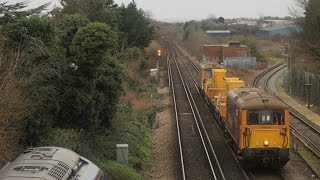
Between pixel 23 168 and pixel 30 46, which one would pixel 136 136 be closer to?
pixel 30 46

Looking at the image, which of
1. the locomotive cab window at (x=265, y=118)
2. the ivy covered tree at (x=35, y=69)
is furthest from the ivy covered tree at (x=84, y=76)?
the locomotive cab window at (x=265, y=118)

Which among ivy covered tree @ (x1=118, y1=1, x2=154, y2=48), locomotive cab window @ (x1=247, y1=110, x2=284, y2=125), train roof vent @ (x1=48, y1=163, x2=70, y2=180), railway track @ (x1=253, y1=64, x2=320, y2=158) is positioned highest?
ivy covered tree @ (x1=118, y1=1, x2=154, y2=48)

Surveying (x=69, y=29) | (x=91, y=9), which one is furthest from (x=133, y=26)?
(x=69, y=29)

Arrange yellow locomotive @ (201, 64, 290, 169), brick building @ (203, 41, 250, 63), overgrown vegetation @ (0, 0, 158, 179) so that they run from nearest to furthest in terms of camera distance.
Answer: overgrown vegetation @ (0, 0, 158, 179)
yellow locomotive @ (201, 64, 290, 169)
brick building @ (203, 41, 250, 63)

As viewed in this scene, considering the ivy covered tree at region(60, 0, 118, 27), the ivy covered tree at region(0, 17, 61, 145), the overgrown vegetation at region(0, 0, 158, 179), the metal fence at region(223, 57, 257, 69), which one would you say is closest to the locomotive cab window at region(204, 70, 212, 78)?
the ivy covered tree at region(60, 0, 118, 27)

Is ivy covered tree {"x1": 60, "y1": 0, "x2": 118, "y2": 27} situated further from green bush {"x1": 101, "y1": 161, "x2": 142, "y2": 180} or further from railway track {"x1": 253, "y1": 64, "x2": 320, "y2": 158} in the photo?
green bush {"x1": 101, "y1": 161, "x2": 142, "y2": 180}

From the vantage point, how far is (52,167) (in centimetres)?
739

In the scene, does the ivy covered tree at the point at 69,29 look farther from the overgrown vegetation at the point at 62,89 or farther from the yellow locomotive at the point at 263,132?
the yellow locomotive at the point at 263,132

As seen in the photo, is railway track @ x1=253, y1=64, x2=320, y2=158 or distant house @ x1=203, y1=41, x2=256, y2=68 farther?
distant house @ x1=203, y1=41, x2=256, y2=68

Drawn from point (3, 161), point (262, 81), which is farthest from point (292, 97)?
point (3, 161)

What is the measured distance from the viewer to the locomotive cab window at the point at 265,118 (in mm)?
16344

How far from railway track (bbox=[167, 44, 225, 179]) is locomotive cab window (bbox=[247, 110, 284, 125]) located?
2.33 m

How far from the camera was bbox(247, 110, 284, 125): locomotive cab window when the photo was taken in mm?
16344

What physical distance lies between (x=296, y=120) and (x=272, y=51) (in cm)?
6312
